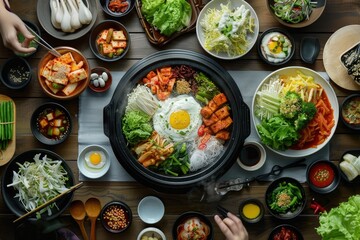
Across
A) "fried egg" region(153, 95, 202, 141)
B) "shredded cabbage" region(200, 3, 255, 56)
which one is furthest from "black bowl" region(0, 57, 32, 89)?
"shredded cabbage" region(200, 3, 255, 56)

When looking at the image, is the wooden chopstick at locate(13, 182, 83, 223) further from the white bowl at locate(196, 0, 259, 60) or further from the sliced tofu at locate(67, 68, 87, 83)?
the white bowl at locate(196, 0, 259, 60)

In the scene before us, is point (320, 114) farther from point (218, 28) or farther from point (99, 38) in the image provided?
point (99, 38)

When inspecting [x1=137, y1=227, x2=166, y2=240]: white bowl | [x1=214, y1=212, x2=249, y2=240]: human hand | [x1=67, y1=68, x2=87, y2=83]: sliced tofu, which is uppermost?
[x1=67, y1=68, x2=87, y2=83]: sliced tofu

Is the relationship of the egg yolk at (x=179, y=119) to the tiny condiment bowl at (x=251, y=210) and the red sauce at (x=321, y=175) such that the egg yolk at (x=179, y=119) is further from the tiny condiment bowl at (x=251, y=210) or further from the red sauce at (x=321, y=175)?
the red sauce at (x=321, y=175)

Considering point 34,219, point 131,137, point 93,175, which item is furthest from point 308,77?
point 34,219

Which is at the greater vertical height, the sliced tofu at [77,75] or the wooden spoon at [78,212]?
the sliced tofu at [77,75]

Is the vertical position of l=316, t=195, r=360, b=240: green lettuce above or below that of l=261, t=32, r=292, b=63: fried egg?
below

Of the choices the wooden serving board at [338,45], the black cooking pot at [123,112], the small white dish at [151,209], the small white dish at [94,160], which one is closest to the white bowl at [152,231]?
the small white dish at [151,209]
